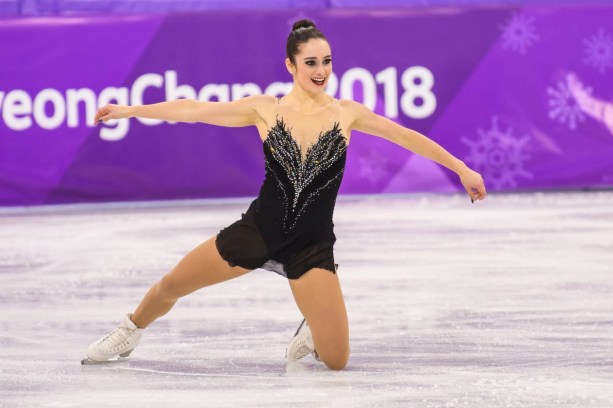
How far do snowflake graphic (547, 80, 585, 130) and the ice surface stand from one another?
4.90 feet

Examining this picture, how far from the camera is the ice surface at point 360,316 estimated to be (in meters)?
3.91

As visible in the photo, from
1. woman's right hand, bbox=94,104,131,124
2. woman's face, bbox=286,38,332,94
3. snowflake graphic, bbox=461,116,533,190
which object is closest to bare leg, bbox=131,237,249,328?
woman's right hand, bbox=94,104,131,124

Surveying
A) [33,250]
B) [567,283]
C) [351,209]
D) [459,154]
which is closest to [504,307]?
[567,283]

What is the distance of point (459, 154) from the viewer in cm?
1011

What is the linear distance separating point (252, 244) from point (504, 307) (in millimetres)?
1605

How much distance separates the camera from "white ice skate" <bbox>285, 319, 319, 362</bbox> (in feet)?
14.3

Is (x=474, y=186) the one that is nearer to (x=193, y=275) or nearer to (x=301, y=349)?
(x=301, y=349)

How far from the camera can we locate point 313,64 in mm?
4207

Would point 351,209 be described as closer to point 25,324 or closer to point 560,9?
point 560,9

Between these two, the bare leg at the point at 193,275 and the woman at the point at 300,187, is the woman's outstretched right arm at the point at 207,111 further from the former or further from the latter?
the bare leg at the point at 193,275

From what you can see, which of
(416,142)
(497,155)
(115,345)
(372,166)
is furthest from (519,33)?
(115,345)

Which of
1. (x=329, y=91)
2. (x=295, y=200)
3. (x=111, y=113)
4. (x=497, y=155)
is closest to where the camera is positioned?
(x=111, y=113)

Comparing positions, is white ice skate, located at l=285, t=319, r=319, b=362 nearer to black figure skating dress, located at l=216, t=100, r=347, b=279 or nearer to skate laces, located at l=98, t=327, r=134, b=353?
black figure skating dress, located at l=216, t=100, r=347, b=279

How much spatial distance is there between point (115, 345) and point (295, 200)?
83 centimetres
